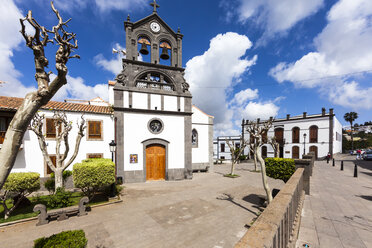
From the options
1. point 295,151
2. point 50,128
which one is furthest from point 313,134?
point 50,128

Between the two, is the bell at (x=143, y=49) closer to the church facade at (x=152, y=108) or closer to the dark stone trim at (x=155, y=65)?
the church facade at (x=152, y=108)

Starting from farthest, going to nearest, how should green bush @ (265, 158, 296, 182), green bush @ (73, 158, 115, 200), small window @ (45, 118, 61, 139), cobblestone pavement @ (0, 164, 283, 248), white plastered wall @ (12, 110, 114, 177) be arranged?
1. small window @ (45, 118, 61, 139)
2. white plastered wall @ (12, 110, 114, 177)
3. green bush @ (265, 158, 296, 182)
4. green bush @ (73, 158, 115, 200)
5. cobblestone pavement @ (0, 164, 283, 248)

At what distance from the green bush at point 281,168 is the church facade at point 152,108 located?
759 cm

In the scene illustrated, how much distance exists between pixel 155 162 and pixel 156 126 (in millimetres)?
3395

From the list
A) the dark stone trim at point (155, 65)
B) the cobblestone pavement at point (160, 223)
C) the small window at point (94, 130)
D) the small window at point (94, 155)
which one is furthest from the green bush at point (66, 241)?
the dark stone trim at point (155, 65)

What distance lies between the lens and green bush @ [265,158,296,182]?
307 inches

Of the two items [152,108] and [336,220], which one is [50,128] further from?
[336,220]

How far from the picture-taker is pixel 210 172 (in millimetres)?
18047

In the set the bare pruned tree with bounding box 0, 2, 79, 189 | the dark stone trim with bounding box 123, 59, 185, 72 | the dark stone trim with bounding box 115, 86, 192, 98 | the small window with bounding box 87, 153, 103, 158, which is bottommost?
the small window with bounding box 87, 153, 103, 158

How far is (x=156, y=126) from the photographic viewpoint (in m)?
13.9

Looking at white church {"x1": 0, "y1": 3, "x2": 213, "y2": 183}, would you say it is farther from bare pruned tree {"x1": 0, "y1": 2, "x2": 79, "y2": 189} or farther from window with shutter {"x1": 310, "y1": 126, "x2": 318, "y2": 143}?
window with shutter {"x1": 310, "y1": 126, "x2": 318, "y2": 143}

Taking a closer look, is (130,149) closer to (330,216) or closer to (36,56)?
(36,56)

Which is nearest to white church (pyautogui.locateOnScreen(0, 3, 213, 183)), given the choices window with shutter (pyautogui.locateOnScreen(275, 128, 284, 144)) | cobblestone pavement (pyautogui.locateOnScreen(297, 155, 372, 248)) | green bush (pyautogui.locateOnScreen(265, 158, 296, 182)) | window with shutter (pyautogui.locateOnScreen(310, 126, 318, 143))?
green bush (pyautogui.locateOnScreen(265, 158, 296, 182))

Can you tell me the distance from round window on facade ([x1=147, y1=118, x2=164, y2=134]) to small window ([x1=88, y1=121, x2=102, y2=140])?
4.28 m
